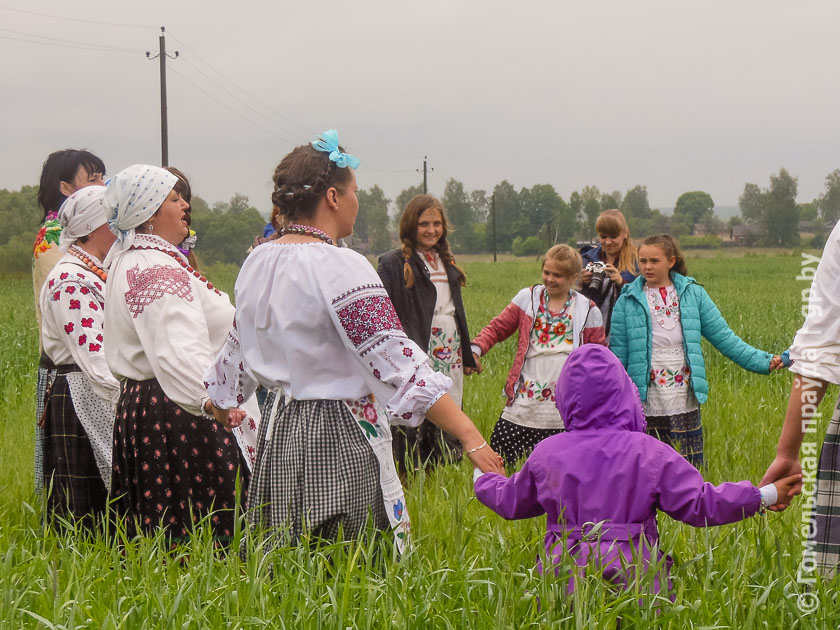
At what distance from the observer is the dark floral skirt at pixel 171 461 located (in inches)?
132

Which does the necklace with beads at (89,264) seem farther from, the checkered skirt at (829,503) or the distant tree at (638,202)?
the distant tree at (638,202)

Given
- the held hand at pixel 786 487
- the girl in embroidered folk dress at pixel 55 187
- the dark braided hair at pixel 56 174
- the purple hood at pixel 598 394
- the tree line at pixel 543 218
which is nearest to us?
the purple hood at pixel 598 394

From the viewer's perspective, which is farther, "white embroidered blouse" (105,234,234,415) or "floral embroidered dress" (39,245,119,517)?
"floral embroidered dress" (39,245,119,517)

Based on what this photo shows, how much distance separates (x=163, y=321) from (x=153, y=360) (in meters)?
0.14

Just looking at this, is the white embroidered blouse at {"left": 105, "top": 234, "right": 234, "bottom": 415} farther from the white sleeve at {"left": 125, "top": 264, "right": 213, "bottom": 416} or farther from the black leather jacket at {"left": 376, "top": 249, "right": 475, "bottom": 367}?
the black leather jacket at {"left": 376, "top": 249, "right": 475, "bottom": 367}

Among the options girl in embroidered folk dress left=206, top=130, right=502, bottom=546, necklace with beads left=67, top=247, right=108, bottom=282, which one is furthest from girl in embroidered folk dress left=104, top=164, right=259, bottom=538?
girl in embroidered folk dress left=206, top=130, right=502, bottom=546

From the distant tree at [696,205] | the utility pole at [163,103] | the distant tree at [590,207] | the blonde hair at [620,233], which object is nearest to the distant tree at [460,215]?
the distant tree at [590,207]

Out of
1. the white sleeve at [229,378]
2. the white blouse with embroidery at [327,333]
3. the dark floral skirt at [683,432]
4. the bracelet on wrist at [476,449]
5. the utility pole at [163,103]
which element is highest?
the utility pole at [163,103]

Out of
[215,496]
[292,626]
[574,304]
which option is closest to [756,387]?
[574,304]

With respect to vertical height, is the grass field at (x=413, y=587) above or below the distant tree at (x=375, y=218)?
below

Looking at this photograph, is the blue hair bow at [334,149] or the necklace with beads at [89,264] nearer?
the blue hair bow at [334,149]

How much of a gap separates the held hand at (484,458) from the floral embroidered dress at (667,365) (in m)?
2.95

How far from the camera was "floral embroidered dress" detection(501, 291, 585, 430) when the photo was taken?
211 inches

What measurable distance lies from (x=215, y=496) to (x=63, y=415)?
98cm
